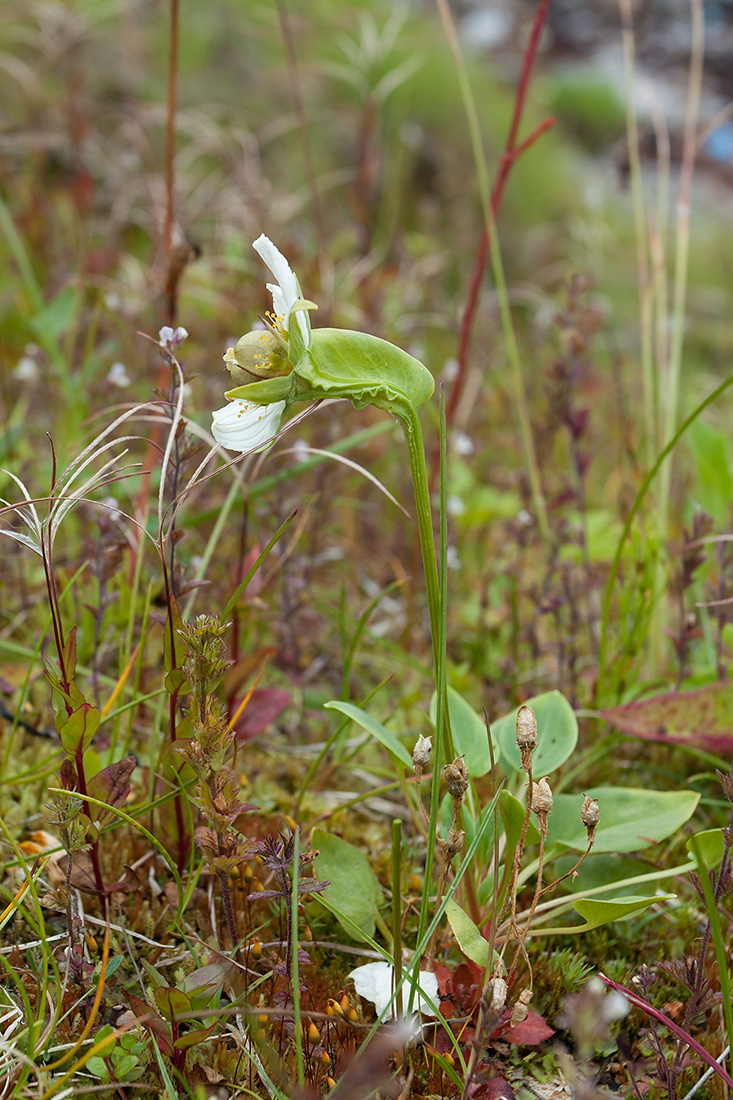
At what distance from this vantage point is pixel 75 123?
3.40 m

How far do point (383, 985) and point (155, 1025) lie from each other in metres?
0.28

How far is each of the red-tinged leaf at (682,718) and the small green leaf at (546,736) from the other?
19cm

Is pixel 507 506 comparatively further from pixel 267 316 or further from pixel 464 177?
pixel 464 177

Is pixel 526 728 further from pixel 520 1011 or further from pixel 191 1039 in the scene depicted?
pixel 191 1039

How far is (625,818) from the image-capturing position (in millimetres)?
1270

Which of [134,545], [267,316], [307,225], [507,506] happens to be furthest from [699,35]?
[307,225]

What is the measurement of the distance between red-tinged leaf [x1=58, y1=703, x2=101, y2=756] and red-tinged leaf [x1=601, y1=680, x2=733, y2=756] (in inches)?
34.6

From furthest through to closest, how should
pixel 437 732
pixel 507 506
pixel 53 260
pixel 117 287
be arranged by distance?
pixel 53 260, pixel 117 287, pixel 507 506, pixel 437 732

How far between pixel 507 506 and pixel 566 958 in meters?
1.56

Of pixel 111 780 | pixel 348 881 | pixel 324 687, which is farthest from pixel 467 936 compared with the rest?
pixel 324 687

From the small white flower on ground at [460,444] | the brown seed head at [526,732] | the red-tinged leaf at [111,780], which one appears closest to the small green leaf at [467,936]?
the brown seed head at [526,732]

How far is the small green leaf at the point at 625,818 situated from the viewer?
3.93 feet

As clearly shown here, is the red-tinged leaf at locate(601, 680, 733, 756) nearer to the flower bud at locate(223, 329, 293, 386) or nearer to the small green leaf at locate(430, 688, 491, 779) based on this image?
the small green leaf at locate(430, 688, 491, 779)

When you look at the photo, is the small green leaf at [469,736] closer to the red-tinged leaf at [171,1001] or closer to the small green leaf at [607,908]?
the small green leaf at [607,908]
